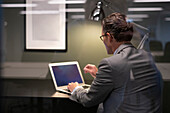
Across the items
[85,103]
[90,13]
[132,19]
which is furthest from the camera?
[90,13]

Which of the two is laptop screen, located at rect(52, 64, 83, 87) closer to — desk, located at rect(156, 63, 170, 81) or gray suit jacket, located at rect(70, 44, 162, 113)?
gray suit jacket, located at rect(70, 44, 162, 113)

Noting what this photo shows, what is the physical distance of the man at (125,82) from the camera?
93 cm

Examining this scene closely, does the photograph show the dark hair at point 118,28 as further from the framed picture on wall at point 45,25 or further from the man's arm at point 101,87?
the framed picture on wall at point 45,25

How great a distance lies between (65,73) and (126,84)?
0.57 metres

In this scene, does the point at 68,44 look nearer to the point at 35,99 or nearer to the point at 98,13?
the point at 98,13

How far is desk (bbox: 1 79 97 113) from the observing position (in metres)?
1.23

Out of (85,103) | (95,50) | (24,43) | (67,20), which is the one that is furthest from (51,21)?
(85,103)

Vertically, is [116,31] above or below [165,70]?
above

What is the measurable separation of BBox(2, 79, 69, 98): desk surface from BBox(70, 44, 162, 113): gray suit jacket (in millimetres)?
432

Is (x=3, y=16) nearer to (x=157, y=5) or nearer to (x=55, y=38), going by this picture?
(x=55, y=38)

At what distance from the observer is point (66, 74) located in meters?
1.40

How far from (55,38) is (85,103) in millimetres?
574

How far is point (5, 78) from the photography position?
135 centimetres

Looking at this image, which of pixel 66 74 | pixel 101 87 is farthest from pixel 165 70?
pixel 66 74
